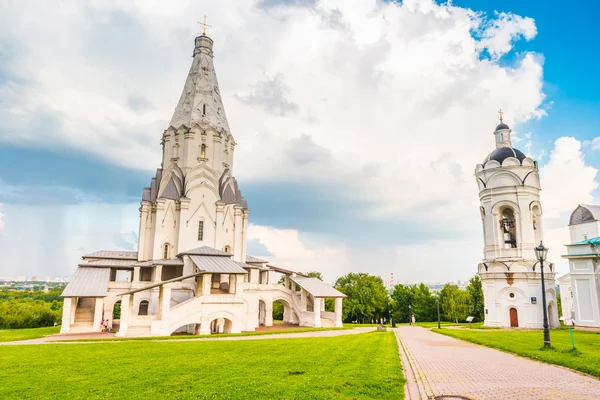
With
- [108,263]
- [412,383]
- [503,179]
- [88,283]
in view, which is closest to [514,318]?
[503,179]

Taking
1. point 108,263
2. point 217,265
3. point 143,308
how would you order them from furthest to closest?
point 108,263
point 143,308
point 217,265

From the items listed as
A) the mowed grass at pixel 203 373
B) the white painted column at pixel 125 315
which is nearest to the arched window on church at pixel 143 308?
the white painted column at pixel 125 315

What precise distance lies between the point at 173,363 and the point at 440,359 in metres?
8.67

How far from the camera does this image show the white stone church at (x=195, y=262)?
87.0 feet

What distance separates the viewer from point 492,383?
30.6ft

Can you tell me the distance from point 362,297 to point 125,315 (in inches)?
1263

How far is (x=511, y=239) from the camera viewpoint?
35.0 metres

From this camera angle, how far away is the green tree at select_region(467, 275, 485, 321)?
Answer: 168 ft

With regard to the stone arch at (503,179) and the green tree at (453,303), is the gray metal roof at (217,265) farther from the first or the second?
the green tree at (453,303)

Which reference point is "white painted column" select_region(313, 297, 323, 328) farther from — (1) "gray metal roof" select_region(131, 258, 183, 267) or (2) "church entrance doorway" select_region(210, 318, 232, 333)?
(1) "gray metal roof" select_region(131, 258, 183, 267)

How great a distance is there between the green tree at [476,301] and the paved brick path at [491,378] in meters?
41.3

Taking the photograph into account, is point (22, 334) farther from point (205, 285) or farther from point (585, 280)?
point (585, 280)

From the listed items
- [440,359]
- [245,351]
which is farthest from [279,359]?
[440,359]

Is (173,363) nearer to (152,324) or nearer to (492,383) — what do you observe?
(492,383)
